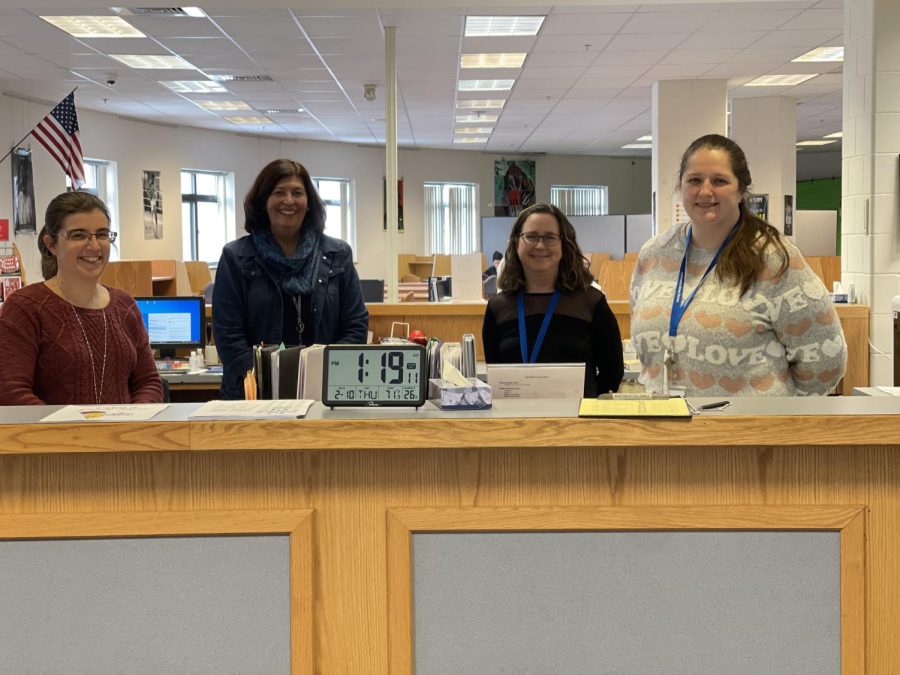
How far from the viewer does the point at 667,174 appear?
1138 centimetres

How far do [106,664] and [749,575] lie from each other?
125 cm

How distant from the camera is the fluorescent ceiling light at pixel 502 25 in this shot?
8594 millimetres

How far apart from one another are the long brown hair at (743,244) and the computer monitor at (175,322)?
4.06 metres

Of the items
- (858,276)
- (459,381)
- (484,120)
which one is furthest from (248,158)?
(459,381)

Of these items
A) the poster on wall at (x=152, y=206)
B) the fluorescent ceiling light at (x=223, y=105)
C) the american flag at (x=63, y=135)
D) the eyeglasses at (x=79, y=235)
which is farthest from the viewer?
the poster on wall at (x=152, y=206)

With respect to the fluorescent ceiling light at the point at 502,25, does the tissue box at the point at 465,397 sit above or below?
below

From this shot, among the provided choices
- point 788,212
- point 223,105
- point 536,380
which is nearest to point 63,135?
point 223,105

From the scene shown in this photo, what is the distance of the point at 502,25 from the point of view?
8.86 m

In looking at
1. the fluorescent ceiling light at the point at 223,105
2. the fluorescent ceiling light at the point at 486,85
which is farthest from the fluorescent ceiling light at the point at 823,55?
the fluorescent ceiling light at the point at 223,105

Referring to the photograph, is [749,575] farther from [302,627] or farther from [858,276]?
[858,276]

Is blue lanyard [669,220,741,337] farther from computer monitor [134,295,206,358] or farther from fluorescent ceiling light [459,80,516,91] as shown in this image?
fluorescent ceiling light [459,80,516,91]

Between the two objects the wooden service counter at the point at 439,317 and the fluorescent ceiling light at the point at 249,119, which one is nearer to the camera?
the wooden service counter at the point at 439,317

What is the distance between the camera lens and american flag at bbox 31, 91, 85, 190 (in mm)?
8734

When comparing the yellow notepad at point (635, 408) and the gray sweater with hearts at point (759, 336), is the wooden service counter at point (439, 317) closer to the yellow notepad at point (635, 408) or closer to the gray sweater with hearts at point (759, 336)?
the gray sweater with hearts at point (759, 336)
